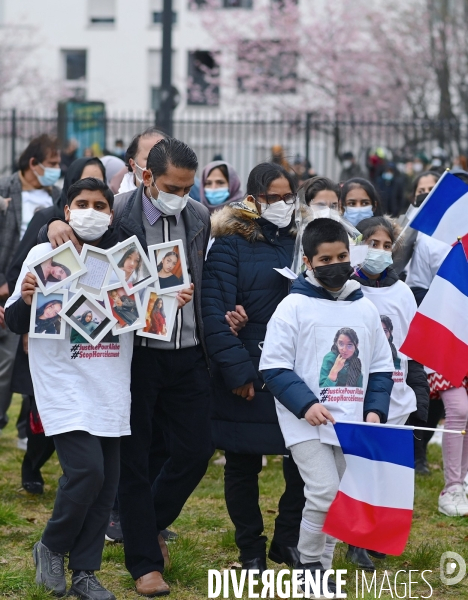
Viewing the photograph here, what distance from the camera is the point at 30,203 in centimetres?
738

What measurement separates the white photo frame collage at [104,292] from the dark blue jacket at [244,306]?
29 centimetres

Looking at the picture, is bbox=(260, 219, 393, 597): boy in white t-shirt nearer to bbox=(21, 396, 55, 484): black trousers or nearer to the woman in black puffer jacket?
the woman in black puffer jacket

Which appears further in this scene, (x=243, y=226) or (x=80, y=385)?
(x=243, y=226)

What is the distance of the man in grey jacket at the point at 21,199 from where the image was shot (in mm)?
7230

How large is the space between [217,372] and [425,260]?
2.28 m

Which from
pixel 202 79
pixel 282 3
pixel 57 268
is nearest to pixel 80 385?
pixel 57 268

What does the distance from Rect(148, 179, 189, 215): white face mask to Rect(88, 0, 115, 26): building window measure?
115ft

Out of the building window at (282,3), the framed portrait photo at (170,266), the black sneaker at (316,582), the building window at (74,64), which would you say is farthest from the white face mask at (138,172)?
the building window at (74,64)

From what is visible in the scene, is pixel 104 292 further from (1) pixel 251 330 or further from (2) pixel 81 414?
(1) pixel 251 330

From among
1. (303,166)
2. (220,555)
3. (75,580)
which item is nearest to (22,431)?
(220,555)

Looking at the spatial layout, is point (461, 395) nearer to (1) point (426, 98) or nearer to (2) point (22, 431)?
(2) point (22, 431)

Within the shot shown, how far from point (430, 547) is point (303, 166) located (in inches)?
412

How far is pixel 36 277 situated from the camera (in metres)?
4.41

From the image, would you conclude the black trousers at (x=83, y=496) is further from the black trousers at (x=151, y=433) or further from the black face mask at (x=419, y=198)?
the black face mask at (x=419, y=198)
